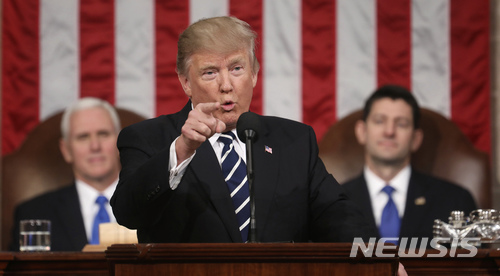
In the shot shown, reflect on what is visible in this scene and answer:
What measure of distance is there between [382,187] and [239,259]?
3.68 m

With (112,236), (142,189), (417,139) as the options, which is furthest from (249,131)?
(417,139)

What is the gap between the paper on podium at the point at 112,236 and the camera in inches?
153

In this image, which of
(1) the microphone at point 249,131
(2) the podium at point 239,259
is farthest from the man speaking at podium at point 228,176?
(2) the podium at point 239,259

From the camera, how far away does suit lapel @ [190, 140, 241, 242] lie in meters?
A: 2.54

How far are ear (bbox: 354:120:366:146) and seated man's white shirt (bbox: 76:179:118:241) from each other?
1.72 meters

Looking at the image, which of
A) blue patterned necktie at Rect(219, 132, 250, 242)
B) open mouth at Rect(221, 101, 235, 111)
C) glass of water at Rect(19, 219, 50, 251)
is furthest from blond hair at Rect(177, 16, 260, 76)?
glass of water at Rect(19, 219, 50, 251)

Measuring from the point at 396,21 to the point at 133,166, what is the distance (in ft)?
12.1

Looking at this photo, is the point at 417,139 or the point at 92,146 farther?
the point at 417,139

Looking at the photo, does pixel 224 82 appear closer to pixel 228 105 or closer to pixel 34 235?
pixel 228 105

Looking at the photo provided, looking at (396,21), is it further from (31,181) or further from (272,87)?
(31,181)

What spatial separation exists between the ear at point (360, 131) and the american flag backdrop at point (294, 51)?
0.59ft

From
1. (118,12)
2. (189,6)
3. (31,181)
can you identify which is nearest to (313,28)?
(189,6)

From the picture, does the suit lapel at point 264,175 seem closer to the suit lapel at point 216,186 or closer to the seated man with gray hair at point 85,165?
the suit lapel at point 216,186

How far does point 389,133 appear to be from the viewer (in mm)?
5512
